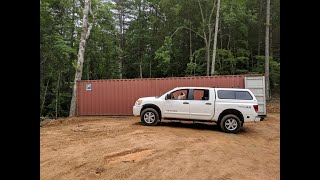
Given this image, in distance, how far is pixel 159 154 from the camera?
268 inches

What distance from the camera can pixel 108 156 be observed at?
6.56 m

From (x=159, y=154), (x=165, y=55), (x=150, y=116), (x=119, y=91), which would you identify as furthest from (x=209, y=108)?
(x=165, y=55)

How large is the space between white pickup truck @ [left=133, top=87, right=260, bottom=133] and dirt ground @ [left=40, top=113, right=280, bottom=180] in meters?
0.53

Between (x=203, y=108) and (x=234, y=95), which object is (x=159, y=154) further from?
(x=234, y=95)

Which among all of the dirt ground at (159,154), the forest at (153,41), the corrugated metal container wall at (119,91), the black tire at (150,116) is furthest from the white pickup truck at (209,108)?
the forest at (153,41)

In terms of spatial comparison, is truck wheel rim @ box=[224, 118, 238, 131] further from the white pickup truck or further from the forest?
the forest

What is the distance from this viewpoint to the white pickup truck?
32.6ft

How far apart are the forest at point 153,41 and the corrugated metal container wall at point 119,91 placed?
157 inches

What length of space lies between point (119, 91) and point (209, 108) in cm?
673

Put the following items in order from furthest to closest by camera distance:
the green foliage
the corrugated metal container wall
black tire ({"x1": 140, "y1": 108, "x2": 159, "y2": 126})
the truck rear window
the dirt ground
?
the green foliage → the corrugated metal container wall → black tire ({"x1": 140, "y1": 108, "x2": 159, "y2": 126}) → the truck rear window → the dirt ground

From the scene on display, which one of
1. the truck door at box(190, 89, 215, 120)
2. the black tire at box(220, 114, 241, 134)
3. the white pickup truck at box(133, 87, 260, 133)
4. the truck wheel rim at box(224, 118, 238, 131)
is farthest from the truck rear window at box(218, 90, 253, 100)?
the truck wheel rim at box(224, 118, 238, 131)

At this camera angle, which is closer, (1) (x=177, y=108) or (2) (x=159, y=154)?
(2) (x=159, y=154)

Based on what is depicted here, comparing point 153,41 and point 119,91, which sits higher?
point 153,41
